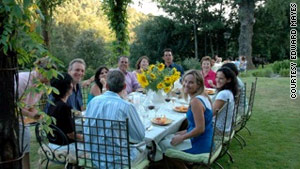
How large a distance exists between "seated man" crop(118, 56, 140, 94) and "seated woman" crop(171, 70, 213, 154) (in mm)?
2311

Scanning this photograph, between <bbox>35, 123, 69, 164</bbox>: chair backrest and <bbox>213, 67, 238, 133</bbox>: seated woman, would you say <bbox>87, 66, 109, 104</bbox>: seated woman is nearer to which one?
<bbox>35, 123, 69, 164</bbox>: chair backrest

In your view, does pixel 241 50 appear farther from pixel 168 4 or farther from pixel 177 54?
pixel 168 4

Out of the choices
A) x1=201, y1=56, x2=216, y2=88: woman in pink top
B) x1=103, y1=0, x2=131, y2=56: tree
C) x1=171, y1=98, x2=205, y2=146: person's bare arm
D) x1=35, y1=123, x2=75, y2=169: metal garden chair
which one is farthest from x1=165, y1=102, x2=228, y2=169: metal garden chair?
x1=103, y1=0, x2=131, y2=56: tree

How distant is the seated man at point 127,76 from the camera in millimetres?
4949

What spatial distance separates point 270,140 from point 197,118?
8.02 feet

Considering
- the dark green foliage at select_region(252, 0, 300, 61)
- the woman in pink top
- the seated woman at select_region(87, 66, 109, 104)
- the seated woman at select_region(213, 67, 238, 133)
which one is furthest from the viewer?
the dark green foliage at select_region(252, 0, 300, 61)

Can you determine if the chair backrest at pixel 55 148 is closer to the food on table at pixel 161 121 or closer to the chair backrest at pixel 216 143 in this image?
the food on table at pixel 161 121

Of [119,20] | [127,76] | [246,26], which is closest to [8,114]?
[127,76]

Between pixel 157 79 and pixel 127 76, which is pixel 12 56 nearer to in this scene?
pixel 157 79

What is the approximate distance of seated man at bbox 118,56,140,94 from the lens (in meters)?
4.95

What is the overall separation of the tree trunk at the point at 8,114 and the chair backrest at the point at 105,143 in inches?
32.8

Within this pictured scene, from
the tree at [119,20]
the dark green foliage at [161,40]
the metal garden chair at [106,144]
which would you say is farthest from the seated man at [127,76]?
the dark green foliage at [161,40]

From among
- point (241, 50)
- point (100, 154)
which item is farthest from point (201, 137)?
point (241, 50)

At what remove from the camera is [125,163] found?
222 centimetres
